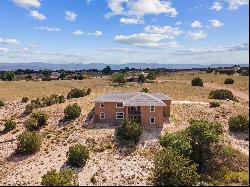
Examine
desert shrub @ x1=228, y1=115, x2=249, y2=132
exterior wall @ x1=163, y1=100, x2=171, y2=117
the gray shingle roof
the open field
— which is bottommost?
the open field

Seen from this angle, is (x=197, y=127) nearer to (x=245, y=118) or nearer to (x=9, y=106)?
(x=245, y=118)

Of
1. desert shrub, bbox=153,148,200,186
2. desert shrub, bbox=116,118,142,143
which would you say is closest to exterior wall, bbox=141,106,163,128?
desert shrub, bbox=116,118,142,143

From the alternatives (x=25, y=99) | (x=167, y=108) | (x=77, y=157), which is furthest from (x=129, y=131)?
(x=25, y=99)

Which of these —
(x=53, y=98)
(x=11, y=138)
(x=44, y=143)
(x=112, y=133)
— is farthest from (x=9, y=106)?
(x=112, y=133)

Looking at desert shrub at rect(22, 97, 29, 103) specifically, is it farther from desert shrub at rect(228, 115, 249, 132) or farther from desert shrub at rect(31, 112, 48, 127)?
desert shrub at rect(228, 115, 249, 132)

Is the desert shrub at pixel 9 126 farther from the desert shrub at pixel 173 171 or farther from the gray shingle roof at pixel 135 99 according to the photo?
the desert shrub at pixel 173 171

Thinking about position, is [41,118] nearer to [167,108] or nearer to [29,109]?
[29,109]
